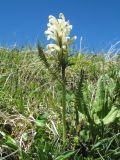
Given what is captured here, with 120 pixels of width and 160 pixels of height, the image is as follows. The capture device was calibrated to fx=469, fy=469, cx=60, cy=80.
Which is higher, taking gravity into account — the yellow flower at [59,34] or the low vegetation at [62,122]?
the yellow flower at [59,34]

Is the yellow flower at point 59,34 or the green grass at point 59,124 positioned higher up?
the yellow flower at point 59,34

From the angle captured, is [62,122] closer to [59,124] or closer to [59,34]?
[59,124]

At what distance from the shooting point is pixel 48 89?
521 cm

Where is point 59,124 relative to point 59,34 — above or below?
below

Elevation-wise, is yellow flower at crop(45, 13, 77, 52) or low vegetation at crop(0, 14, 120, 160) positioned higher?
yellow flower at crop(45, 13, 77, 52)

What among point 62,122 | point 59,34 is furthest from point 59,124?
point 59,34

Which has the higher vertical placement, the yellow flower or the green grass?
the yellow flower

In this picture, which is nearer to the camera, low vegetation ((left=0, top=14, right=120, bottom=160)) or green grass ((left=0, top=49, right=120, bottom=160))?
low vegetation ((left=0, top=14, right=120, bottom=160))

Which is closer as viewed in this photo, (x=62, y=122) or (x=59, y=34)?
(x=59, y=34)

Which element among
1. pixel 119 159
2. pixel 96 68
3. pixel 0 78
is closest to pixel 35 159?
pixel 119 159

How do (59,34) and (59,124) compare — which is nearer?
(59,34)

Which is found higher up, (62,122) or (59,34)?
(59,34)

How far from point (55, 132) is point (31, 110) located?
75 centimetres

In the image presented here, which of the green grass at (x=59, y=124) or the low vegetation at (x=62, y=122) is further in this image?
the green grass at (x=59, y=124)
